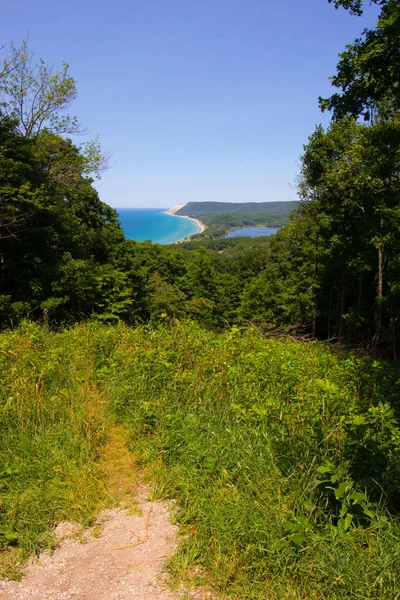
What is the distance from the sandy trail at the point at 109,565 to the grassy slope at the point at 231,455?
14 cm

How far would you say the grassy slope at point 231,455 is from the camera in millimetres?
2102

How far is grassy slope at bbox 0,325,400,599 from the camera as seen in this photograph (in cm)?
210

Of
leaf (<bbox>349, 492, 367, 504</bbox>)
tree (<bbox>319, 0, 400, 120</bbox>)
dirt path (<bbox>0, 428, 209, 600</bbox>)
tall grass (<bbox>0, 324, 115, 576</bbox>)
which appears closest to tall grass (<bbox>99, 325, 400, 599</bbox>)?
leaf (<bbox>349, 492, 367, 504</bbox>)

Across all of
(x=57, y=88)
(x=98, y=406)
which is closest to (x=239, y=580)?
(x=98, y=406)

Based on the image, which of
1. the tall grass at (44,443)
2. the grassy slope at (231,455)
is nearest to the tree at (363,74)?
the grassy slope at (231,455)

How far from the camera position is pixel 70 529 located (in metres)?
2.54

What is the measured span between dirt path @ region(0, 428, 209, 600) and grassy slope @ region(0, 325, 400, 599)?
125 mm

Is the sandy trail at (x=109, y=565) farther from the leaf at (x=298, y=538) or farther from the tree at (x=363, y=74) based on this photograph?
the tree at (x=363, y=74)

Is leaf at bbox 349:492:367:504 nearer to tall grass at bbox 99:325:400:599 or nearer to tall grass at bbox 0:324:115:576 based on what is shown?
tall grass at bbox 99:325:400:599

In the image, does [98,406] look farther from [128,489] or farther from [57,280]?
[57,280]

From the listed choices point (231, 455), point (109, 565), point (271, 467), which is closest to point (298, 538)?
point (271, 467)

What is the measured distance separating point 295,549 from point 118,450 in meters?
1.77

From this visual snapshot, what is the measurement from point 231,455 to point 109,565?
1.13 m

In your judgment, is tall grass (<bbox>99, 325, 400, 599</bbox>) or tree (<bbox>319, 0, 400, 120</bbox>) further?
tree (<bbox>319, 0, 400, 120</bbox>)
